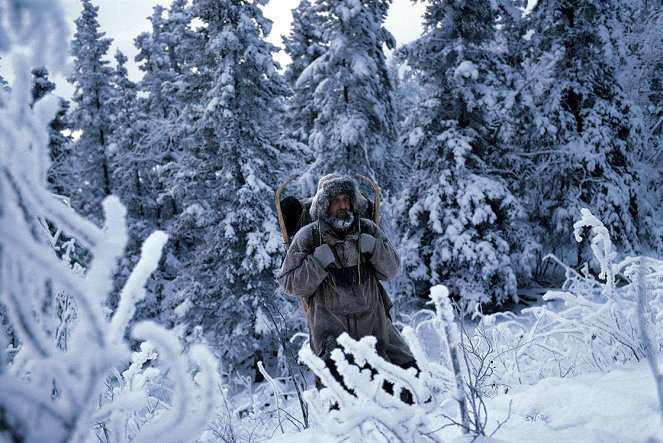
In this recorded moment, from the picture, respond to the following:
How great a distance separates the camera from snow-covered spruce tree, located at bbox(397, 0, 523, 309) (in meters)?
9.79

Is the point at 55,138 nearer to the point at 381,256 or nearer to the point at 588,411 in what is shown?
the point at 381,256

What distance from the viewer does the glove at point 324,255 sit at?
2.64 m

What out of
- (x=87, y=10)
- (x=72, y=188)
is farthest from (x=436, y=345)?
(x=87, y=10)

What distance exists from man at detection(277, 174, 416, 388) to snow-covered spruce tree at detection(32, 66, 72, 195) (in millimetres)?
9930

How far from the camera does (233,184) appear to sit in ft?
33.8

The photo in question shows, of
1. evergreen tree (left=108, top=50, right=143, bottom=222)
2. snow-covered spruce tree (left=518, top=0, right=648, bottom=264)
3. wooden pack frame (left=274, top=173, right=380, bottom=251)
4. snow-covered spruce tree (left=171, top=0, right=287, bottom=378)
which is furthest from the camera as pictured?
evergreen tree (left=108, top=50, right=143, bottom=222)

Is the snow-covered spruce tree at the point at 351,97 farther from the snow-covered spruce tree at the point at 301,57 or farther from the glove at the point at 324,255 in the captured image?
the glove at the point at 324,255

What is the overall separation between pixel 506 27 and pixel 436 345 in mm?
10254

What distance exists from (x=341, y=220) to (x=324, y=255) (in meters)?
0.27

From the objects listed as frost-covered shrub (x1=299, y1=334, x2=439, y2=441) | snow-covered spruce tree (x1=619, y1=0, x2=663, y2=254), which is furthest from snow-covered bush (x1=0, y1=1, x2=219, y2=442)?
snow-covered spruce tree (x1=619, y1=0, x2=663, y2=254)

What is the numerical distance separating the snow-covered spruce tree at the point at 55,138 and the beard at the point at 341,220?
32.9 feet

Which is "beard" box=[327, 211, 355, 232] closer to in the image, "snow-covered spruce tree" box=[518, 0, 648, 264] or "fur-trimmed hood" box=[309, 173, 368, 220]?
"fur-trimmed hood" box=[309, 173, 368, 220]

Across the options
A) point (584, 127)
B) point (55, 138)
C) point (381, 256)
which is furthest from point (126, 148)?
point (381, 256)

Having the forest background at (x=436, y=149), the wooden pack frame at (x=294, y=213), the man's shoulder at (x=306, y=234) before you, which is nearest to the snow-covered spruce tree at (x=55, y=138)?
the forest background at (x=436, y=149)
